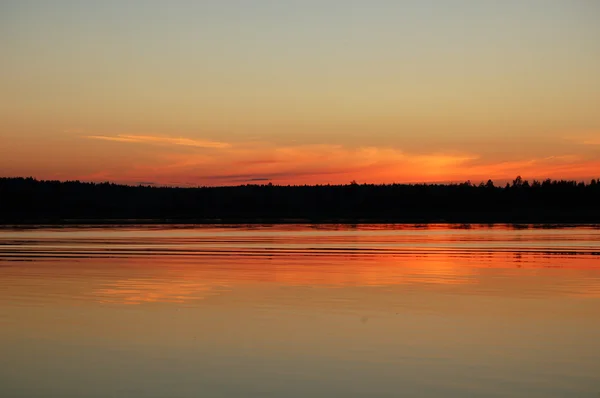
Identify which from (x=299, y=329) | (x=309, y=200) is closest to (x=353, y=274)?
(x=299, y=329)

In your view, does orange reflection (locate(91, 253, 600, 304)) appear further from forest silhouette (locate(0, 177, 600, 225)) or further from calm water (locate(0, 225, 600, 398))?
forest silhouette (locate(0, 177, 600, 225))

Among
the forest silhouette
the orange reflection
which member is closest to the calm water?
the orange reflection

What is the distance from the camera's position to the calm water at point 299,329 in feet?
40.3

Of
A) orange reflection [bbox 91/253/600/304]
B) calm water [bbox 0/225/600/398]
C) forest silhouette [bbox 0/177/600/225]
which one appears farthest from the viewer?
forest silhouette [bbox 0/177/600/225]

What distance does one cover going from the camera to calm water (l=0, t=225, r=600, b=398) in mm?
12281

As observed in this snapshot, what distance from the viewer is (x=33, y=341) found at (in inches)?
605

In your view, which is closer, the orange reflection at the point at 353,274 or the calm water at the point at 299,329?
the calm water at the point at 299,329

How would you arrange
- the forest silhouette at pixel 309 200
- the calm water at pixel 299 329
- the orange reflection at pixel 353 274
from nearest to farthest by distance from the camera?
Answer: 1. the calm water at pixel 299 329
2. the orange reflection at pixel 353 274
3. the forest silhouette at pixel 309 200

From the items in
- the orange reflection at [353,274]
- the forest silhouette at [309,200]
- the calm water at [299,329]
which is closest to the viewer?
the calm water at [299,329]

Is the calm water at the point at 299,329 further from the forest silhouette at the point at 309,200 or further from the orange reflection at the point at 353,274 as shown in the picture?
the forest silhouette at the point at 309,200

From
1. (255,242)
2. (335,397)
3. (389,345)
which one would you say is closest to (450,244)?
(255,242)

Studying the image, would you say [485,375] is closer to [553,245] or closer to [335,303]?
[335,303]

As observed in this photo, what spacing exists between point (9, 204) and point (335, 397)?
145m

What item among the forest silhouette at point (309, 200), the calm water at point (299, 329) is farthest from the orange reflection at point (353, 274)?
the forest silhouette at point (309, 200)
